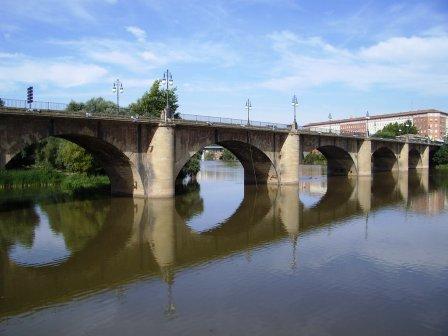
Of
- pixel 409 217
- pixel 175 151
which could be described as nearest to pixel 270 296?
pixel 409 217

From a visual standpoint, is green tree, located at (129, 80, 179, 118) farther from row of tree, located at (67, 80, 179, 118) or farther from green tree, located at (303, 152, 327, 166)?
green tree, located at (303, 152, 327, 166)

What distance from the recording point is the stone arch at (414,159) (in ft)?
312

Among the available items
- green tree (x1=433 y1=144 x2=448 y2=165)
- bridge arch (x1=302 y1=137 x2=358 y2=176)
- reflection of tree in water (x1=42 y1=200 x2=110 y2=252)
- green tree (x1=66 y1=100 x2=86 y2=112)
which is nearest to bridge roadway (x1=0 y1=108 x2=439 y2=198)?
bridge arch (x1=302 y1=137 x2=358 y2=176)

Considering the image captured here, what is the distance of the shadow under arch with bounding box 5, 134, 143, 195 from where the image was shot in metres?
34.1

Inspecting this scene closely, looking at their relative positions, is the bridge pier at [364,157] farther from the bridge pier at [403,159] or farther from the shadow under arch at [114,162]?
the shadow under arch at [114,162]

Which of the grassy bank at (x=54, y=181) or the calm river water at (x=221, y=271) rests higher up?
the grassy bank at (x=54, y=181)

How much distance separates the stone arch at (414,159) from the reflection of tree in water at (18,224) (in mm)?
82749

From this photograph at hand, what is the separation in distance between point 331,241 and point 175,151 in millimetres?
18820

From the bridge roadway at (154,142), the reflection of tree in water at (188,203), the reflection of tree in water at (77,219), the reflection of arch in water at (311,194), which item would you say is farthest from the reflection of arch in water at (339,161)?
the reflection of tree in water at (77,219)

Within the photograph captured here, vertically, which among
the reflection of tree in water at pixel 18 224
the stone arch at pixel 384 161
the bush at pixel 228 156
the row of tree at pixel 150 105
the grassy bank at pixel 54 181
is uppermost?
the row of tree at pixel 150 105

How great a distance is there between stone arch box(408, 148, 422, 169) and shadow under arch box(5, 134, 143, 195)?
74.6 metres

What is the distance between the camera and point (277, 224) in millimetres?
27141

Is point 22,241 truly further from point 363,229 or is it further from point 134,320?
point 363,229

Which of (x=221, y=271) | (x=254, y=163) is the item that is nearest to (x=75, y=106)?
(x=254, y=163)
